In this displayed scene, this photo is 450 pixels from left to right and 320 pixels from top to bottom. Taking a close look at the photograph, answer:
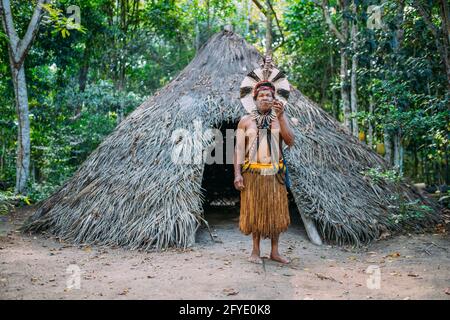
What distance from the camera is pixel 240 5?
62.2 ft

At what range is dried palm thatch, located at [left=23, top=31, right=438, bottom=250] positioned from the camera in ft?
19.9

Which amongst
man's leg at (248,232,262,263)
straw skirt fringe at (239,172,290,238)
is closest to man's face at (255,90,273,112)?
straw skirt fringe at (239,172,290,238)

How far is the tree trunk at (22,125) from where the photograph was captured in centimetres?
965

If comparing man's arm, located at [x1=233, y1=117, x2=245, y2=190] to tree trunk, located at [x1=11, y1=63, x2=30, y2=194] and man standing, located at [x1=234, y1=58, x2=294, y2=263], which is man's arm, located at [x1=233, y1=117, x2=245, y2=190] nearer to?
man standing, located at [x1=234, y1=58, x2=294, y2=263]

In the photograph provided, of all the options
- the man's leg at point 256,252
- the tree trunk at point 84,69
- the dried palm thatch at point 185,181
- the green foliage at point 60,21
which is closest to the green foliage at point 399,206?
the dried palm thatch at point 185,181

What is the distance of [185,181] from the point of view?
6285 millimetres

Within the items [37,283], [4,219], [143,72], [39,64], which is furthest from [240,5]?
[37,283]

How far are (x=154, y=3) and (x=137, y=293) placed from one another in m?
10.2

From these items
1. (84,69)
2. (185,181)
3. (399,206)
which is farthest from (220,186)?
(84,69)

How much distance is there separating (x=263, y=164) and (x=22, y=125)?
22.4 ft

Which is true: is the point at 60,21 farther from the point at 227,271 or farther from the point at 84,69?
the point at 84,69
